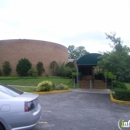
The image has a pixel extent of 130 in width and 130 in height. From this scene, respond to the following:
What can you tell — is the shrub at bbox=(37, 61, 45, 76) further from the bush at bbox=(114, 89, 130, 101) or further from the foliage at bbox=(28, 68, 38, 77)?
the bush at bbox=(114, 89, 130, 101)

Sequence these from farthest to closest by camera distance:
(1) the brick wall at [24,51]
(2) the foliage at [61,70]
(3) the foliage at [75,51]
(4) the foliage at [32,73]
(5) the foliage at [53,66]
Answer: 1. (3) the foliage at [75,51]
2. (5) the foliage at [53,66]
3. (2) the foliage at [61,70]
4. (1) the brick wall at [24,51]
5. (4) the foliage at [32,73]

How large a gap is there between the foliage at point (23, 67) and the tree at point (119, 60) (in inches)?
692

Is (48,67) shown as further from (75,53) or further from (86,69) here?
(75,53)

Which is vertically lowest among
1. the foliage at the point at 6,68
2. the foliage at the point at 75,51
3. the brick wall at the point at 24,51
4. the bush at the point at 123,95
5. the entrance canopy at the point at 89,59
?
the bush at the point at 123,95

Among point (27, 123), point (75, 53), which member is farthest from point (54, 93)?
point (75, 53)

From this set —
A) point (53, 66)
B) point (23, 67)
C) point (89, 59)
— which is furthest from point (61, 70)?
point (89, 59)

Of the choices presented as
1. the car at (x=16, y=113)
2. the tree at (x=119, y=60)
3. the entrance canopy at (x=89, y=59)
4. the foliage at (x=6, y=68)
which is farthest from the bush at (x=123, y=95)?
the foliage at (x=6, y=68)

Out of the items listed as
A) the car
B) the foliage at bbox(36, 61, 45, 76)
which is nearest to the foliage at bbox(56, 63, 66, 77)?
the foliage at bbox(36, 61, 45, 76)

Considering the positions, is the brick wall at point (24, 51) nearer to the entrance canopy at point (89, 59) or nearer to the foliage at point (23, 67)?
the foliage at point (23, 67)

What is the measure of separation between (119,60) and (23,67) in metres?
19.3

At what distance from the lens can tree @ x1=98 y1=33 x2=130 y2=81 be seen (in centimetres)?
1029

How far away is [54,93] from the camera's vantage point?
39.4ft

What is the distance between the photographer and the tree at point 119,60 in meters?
10.3

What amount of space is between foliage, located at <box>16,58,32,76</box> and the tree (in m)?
17.6
